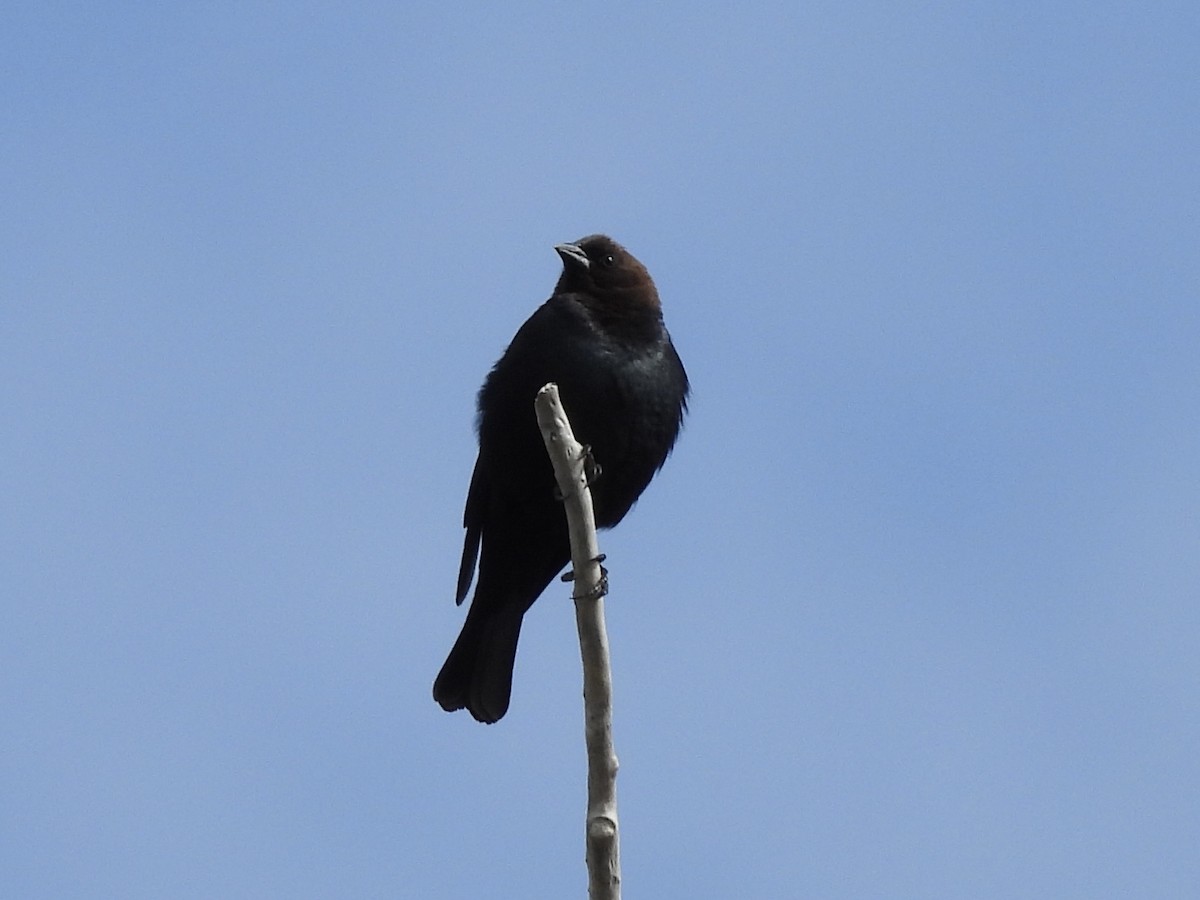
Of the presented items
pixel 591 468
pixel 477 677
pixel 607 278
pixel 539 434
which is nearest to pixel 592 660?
pixel 591 468

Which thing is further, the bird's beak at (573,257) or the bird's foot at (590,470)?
the bird's beak at (573,257)

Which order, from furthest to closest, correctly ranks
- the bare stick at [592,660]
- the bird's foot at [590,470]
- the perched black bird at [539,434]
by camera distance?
the perched black bird at [539,434] < the bird's foot at [590,470] < the bare stick at [592,660]

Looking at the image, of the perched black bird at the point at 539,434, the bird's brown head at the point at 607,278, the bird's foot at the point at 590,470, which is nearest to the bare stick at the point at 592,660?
the bird's foot at the point at 590,470

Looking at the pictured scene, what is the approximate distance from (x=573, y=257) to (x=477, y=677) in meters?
1.61

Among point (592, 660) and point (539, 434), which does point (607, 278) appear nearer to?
point (539, 434)

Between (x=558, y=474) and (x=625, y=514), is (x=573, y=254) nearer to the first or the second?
(x=625, y=514)

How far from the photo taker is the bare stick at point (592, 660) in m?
3.29

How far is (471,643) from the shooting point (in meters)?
6.48

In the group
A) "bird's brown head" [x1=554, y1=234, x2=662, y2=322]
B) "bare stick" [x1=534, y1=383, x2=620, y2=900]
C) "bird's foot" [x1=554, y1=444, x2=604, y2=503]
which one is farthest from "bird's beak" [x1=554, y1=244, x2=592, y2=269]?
"bare stick" [x1=534, y1=383, x2=620, y2=900]

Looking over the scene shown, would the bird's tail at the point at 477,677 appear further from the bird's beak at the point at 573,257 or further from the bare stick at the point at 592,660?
the bare stick at the point at 592,660

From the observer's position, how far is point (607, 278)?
6.64 metres

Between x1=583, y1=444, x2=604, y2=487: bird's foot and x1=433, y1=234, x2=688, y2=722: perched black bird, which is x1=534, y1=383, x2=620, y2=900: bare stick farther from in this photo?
x1=433, y1=234, x2=688, y2=722: perched black bird

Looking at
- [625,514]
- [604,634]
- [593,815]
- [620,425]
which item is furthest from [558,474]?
[625,514]

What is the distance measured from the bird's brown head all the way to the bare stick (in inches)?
93.3
